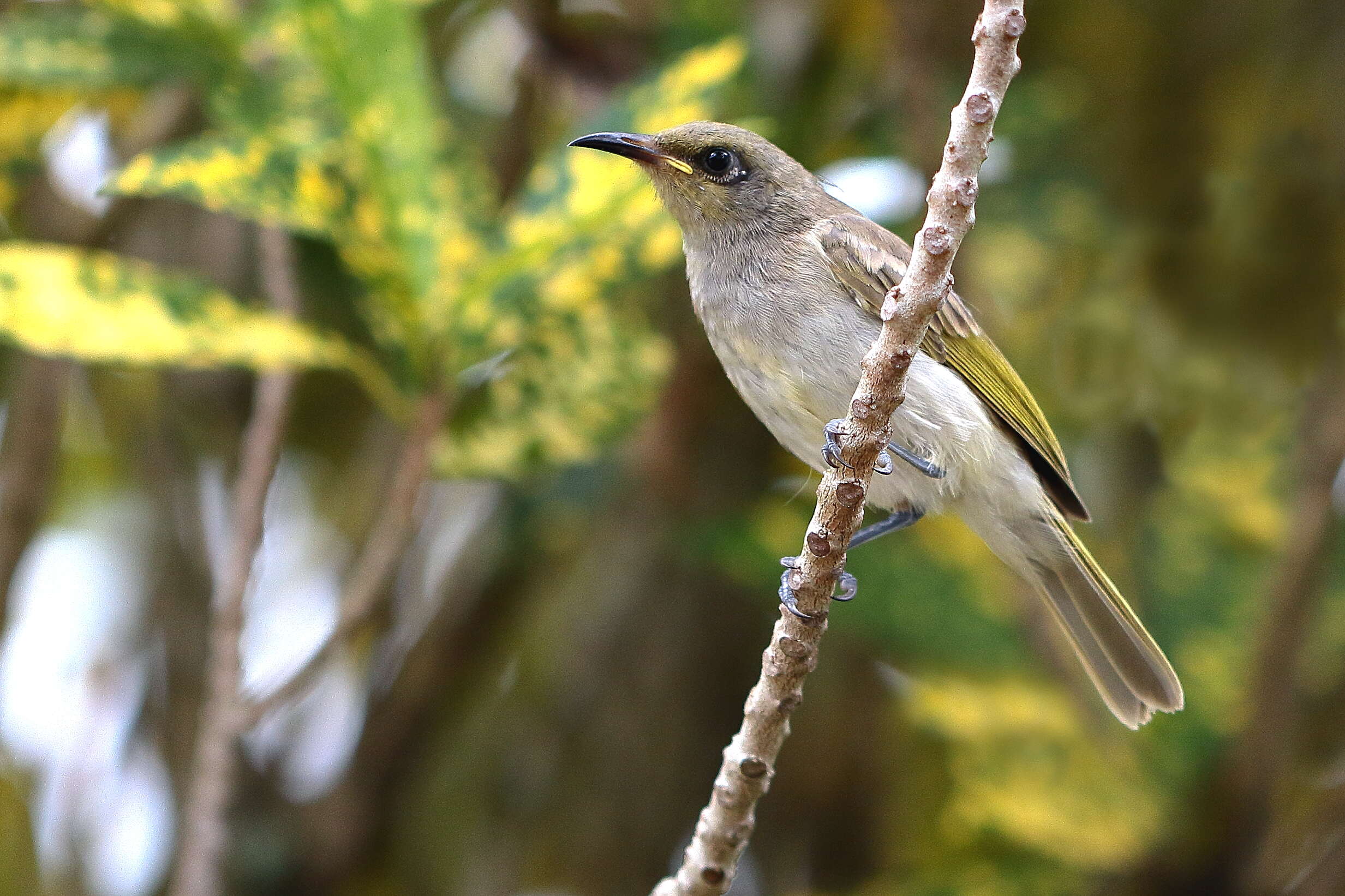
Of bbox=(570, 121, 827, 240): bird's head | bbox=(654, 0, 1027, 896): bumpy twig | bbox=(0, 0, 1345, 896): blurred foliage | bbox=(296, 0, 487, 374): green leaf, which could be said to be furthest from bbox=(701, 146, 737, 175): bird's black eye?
bbox=(654, 0, 1027, 896): bumpy twig

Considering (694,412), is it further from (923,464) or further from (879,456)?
(879,456)

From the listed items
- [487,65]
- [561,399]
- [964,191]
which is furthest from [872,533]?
[487,65]

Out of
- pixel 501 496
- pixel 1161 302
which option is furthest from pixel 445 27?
pixel 1161 302

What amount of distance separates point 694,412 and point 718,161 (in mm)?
1100

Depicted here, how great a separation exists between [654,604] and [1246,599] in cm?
140

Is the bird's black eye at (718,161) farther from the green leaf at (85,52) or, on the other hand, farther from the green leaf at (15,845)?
the green leaf at (15,845)

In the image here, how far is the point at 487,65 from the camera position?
4.19m

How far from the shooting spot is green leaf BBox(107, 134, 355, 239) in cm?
222

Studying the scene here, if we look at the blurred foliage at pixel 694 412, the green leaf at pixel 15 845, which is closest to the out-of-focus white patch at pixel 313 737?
the blurred foliage at pixel 694 412

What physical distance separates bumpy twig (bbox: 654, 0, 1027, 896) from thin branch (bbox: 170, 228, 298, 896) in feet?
2.56

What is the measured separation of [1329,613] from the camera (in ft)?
10.4

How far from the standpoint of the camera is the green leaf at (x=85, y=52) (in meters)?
2.64

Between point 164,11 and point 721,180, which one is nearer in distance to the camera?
point 721,180

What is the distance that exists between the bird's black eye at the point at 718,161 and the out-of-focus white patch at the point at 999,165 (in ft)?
3.55
